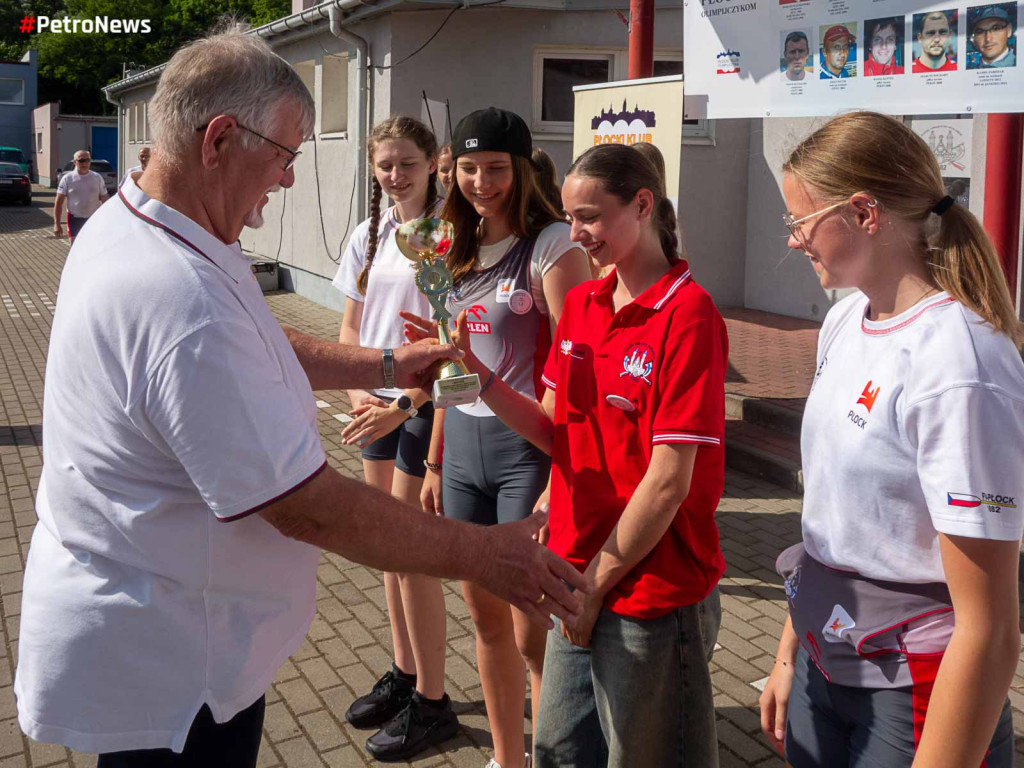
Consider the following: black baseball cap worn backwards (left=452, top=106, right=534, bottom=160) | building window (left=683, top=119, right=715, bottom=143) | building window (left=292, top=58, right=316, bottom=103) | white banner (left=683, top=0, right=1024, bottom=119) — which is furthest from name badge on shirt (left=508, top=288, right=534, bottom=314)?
building window (left=292, top=58, right=316, bottom=103)

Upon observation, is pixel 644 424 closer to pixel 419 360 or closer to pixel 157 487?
pixel 419 360

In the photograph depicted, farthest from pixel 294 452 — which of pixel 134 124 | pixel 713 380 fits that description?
pixel 134 124

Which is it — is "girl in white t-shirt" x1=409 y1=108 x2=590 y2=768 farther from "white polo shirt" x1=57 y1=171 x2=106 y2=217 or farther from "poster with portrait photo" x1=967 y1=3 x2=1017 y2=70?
"white polo shirt" x1=57 y1=171 x2=106 y2=217

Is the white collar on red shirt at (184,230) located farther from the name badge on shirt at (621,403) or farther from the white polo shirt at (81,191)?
the white polo shirt at (81,191)

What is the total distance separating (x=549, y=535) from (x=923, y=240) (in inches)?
46.5

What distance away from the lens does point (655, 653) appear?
2158mm

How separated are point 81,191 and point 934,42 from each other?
14.6m

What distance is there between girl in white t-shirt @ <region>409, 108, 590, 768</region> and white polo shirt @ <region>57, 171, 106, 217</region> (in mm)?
14392

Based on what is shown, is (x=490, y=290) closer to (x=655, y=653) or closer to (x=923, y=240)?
(x=655, y=653)

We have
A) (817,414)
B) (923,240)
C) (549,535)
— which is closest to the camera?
(923,240)

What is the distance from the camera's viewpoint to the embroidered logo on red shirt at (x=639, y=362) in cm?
218

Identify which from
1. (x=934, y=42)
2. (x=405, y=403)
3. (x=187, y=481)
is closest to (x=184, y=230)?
(x=187, y=481)

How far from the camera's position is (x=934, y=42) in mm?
4648

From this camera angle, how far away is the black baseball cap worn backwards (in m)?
3.11
